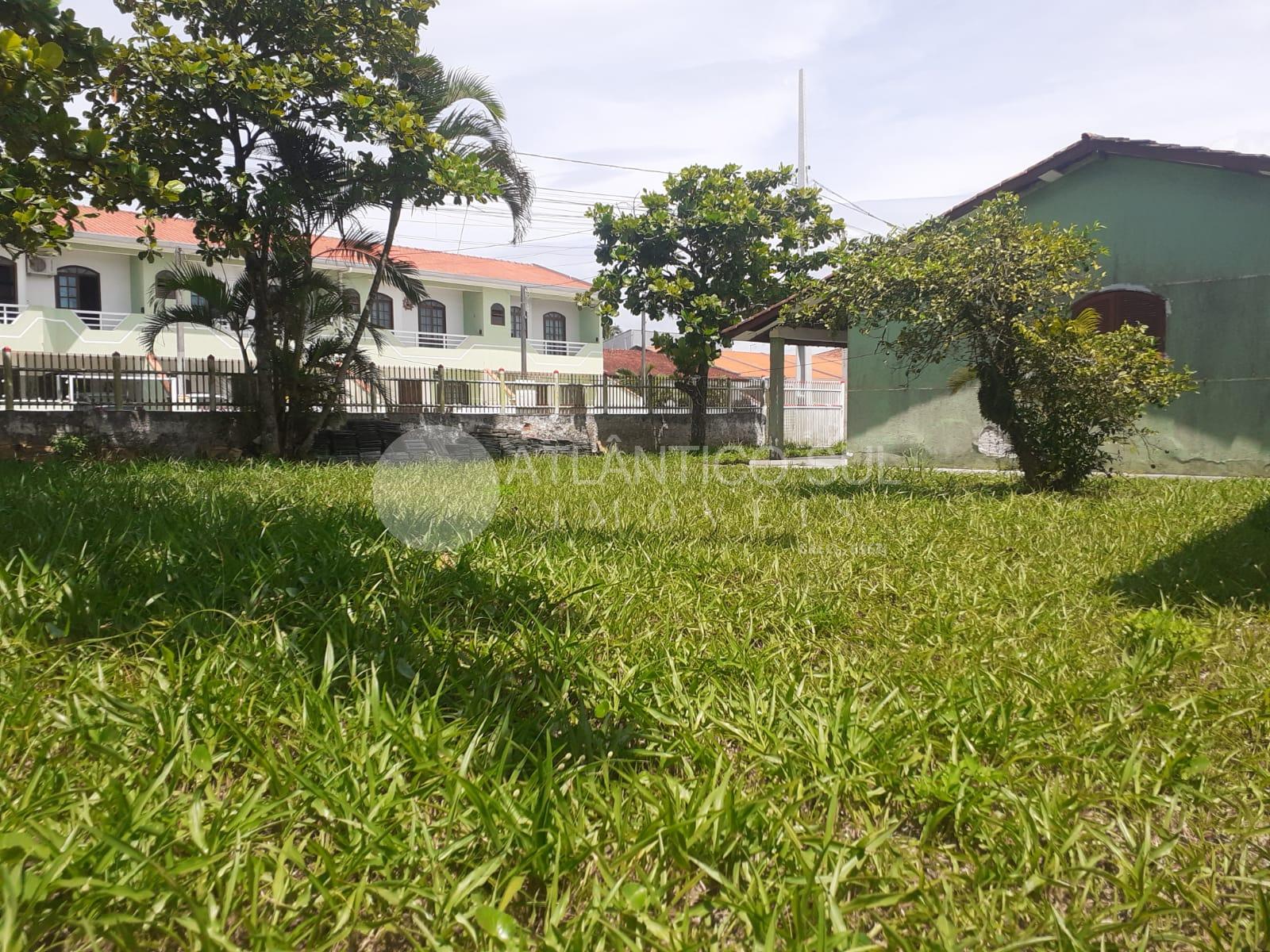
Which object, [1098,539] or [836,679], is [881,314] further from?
[836,679]

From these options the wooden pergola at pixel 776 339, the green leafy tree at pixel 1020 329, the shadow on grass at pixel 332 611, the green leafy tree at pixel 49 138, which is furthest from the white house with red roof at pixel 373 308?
the shadow on grass at pixel 332 611

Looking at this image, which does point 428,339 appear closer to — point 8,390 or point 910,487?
point 8,390

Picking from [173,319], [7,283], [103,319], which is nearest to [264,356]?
[173,319]

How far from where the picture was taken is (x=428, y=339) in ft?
100

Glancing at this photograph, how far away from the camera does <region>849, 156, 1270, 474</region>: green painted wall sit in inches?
410

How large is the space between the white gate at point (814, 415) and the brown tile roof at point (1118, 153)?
1136cm

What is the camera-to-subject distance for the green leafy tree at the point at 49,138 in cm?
400

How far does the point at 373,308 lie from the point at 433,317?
2268 millimetres

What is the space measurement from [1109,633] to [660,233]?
17.4 meters

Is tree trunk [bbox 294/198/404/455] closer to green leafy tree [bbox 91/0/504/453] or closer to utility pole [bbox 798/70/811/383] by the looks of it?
green leafy tree [bbox 91/0/504/453]

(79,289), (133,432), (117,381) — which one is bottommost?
(133,432)

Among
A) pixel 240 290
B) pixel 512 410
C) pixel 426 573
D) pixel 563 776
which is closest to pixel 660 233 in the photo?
pixel 512 410

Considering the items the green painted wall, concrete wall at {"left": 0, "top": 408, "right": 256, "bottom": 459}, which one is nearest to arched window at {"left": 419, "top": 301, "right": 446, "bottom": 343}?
concrete wall at {"left": 0, "top": 408, "right": 256, "bottom": 459}

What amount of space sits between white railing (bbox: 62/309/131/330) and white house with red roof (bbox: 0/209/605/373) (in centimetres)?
3
